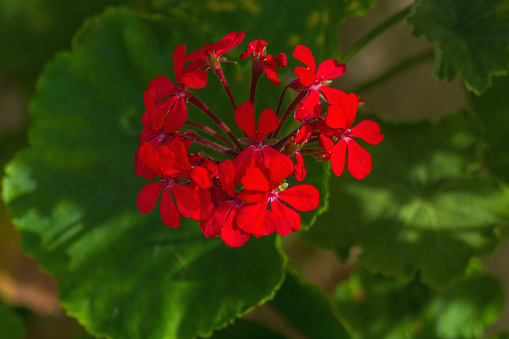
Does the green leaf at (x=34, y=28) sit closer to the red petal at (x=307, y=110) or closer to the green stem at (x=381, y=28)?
the green stem at (x=381, y=28)

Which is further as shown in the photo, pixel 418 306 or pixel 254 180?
pixel 418 306

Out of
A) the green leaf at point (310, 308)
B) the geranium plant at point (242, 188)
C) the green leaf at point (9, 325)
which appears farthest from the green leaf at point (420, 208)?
the green leaf at point (9, 325)

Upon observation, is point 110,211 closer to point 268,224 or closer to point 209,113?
point 209,113

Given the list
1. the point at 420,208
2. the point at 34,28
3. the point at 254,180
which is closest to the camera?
the point at 254,180

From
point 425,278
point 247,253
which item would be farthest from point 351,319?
point 247,253

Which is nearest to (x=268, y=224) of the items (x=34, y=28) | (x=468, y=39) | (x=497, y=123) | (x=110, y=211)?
(x=110, y=211)

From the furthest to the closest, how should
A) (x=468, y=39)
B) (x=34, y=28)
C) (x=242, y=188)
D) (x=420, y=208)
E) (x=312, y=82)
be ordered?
(x=34, y=28) → (x=420, y=208) → (x=468, y=39) → (x=242, y=188) → (x=312, y=82)

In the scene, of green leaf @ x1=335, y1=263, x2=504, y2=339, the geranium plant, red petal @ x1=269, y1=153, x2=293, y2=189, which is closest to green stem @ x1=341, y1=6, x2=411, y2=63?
the geranium plant
